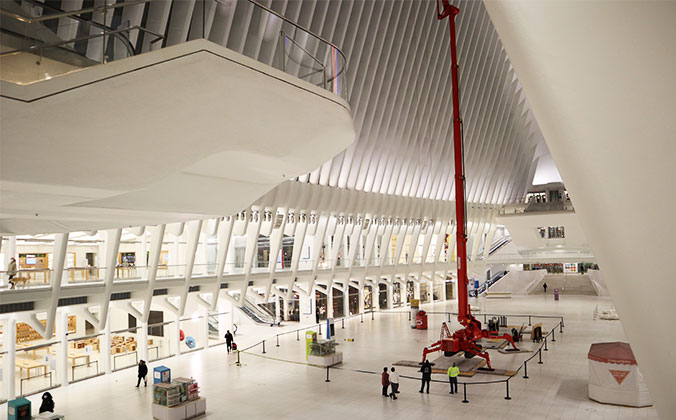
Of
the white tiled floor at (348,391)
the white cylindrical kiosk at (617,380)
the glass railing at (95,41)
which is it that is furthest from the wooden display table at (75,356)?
the white cylindrical kiosk at (617,380)

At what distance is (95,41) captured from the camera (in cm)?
671

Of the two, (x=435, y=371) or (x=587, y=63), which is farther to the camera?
(x=435, y=371)

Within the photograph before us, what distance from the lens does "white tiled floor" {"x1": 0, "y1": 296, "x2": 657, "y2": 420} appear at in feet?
50.1

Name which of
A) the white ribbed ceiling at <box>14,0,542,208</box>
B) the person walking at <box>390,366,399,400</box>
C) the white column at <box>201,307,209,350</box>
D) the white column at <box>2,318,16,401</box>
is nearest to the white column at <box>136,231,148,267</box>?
the white column at <box>201,307,209,350</box>

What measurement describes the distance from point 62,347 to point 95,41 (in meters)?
17.6

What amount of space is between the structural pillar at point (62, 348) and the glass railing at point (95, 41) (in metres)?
16.3

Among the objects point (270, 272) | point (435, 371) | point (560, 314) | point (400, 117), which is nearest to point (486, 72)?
point (400, 117)

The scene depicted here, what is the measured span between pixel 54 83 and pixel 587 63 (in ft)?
18.3

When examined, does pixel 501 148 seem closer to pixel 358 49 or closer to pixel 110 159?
pixel 358 49

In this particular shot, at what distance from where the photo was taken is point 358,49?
81.7ft

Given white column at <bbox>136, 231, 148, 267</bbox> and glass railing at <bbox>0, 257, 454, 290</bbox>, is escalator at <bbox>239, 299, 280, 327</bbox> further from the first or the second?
white column at <bbox>136, 231, 148, 267</bbox>

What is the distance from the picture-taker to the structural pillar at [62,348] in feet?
65.8

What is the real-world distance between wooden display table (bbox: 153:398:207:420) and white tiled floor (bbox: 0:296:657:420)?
0.48 metres

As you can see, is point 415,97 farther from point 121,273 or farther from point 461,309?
point 121,273
